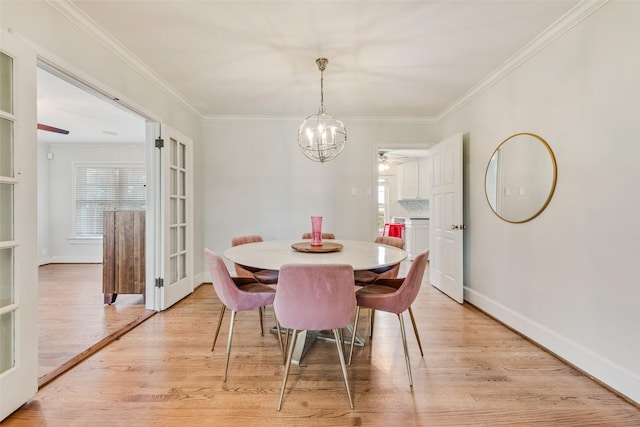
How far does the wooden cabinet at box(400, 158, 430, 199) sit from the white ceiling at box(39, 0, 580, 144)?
3.29 meters

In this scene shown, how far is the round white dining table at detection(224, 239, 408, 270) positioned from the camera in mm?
1694

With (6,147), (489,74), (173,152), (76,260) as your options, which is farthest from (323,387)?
(76,260)

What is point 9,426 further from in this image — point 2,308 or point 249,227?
point 249,227

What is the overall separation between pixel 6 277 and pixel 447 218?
3783mm

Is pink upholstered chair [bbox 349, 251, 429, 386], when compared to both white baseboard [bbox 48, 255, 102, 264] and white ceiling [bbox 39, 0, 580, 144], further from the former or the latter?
white baseboard [bbox 48, 255, 102, 264]

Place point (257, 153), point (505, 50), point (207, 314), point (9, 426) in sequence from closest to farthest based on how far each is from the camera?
1. point (9, 426)
2. point (505, 50)
3. point (207, 314)
4. point (257, 153)

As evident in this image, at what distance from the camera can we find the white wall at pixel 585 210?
63.1 inches

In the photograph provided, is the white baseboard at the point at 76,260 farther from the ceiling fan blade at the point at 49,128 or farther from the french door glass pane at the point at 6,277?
the french door glass pane at the point at 6,277

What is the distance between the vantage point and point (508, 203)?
100 inches

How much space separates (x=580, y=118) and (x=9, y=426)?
374 cm

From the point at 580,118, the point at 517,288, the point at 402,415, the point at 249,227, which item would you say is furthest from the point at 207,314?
the point at 580,118

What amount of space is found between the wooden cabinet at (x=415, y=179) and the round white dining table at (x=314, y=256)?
15.2 feet

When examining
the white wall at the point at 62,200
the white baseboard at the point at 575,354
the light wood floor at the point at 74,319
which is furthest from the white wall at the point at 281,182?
the white wall at the point at 62,200

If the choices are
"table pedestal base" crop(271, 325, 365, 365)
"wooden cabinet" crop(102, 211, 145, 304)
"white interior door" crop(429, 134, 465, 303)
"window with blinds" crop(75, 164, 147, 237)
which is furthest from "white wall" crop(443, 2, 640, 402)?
"window with blinds" crop(75, 164, 147, 237)
